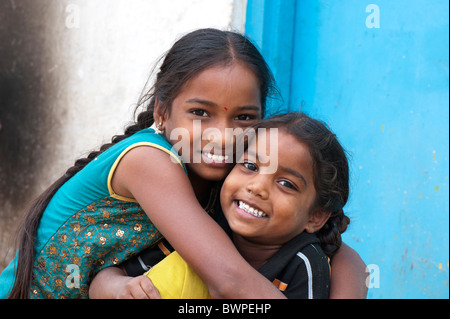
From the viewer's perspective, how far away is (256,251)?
1903 millimetres

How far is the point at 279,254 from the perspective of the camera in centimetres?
181

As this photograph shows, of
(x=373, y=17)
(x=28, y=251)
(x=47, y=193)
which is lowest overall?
(x=28, y=251)

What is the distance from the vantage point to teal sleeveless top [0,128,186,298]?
1910 millimetres

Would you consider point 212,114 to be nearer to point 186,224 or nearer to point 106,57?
point 186,224

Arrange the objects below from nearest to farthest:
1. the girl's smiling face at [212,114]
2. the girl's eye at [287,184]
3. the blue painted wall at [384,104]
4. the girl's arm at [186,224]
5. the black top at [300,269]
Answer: the girl's arm at [186,224]
the black top at [300,269]
the girl's eye at [287,184]
the girl's smiling face at [212,114]
the blue painted wall at [384,104]

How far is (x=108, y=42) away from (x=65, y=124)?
26.2 inches

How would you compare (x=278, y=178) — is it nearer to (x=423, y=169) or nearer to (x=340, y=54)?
(x=423, y=169)

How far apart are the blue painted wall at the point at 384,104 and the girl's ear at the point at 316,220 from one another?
36.6 inches

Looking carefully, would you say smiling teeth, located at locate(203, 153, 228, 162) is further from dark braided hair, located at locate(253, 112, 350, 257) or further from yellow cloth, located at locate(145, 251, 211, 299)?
yellow cloth, located at locate(145, 251, 211, 299)

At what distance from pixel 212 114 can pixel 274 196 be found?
15.3 inches

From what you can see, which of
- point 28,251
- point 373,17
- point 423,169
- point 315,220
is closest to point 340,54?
point 373,17

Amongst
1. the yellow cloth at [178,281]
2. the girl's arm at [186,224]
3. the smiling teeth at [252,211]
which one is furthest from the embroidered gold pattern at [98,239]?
the smiling teeth at [252,211]

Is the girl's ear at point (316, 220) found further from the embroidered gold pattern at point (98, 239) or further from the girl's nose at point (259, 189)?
the embroidered gold pattern at point (98, 239)

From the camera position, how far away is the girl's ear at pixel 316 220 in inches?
75.2
